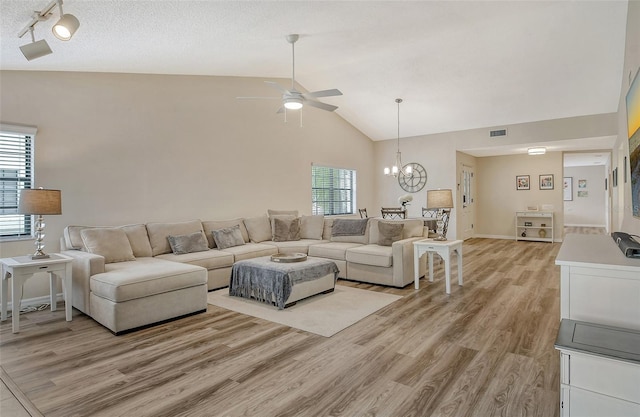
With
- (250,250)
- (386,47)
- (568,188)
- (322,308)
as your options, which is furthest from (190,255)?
(568,188)

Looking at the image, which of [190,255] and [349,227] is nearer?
[190,255]

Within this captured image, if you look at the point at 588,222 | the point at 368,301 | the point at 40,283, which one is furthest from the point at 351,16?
the point at 588,222

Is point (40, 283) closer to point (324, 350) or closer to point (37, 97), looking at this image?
point (37, 97)

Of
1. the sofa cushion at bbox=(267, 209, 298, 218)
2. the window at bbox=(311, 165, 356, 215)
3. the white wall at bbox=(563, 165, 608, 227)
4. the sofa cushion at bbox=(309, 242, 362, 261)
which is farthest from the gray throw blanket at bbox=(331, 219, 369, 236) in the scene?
the white wall at bbox=(563, 165, 608, 227)

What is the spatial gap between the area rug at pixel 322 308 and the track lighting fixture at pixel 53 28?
2.91 meters

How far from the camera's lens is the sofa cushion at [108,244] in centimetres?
395

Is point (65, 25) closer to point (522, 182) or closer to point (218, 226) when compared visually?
point (218, 226)

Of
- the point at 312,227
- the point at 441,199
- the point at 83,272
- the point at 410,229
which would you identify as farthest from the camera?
the point at 312,227

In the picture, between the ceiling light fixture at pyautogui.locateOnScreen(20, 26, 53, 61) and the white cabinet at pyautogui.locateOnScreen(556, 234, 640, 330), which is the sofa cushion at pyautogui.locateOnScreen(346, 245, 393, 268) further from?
the ceiling light fixture at pyautogui.locateOnScreen(20, 26, 53, 61)

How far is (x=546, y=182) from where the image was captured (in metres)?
9.08

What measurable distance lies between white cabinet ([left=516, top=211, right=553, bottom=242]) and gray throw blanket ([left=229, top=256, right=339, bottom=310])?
7105mm

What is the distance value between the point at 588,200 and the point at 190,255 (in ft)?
48.6

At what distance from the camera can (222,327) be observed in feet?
10.9

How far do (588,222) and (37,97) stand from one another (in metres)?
16.4
